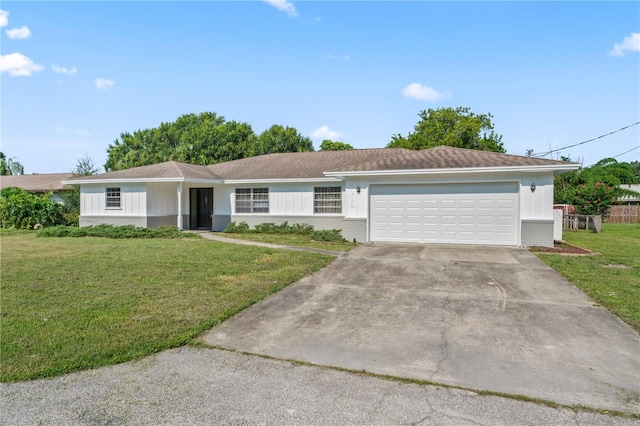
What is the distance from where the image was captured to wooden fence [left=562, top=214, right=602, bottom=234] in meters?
19.6

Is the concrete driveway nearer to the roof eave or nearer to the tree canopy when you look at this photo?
the roof eave

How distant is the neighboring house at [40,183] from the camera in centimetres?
2653

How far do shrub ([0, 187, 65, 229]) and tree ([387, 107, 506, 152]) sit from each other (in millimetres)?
27164

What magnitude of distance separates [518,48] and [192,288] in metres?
17.8

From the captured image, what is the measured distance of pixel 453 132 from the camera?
107 ft

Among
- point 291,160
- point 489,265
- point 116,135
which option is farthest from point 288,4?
point 116,135

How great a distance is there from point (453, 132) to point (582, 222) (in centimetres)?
1407

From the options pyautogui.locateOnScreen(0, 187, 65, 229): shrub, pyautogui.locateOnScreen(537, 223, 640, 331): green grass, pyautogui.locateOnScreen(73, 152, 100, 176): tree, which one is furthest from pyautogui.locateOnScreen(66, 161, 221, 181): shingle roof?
pyautogui.locateOnScreen(537, 223, 640, 331): green grass

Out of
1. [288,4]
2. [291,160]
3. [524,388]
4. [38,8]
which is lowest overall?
→ [524,388]

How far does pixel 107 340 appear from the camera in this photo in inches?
170

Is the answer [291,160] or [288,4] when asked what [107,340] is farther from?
[291,160]

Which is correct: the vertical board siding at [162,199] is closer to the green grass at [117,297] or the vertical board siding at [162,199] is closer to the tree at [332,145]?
the green grass at [117,297]

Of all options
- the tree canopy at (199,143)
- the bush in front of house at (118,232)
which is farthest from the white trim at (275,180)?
the tree canopy at (199,143)

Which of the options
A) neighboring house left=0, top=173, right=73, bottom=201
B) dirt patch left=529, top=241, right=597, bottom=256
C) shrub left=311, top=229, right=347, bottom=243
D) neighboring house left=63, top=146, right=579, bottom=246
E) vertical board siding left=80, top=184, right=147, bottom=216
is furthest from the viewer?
neighboring house left=0, top=173, right=73, bottom=201
